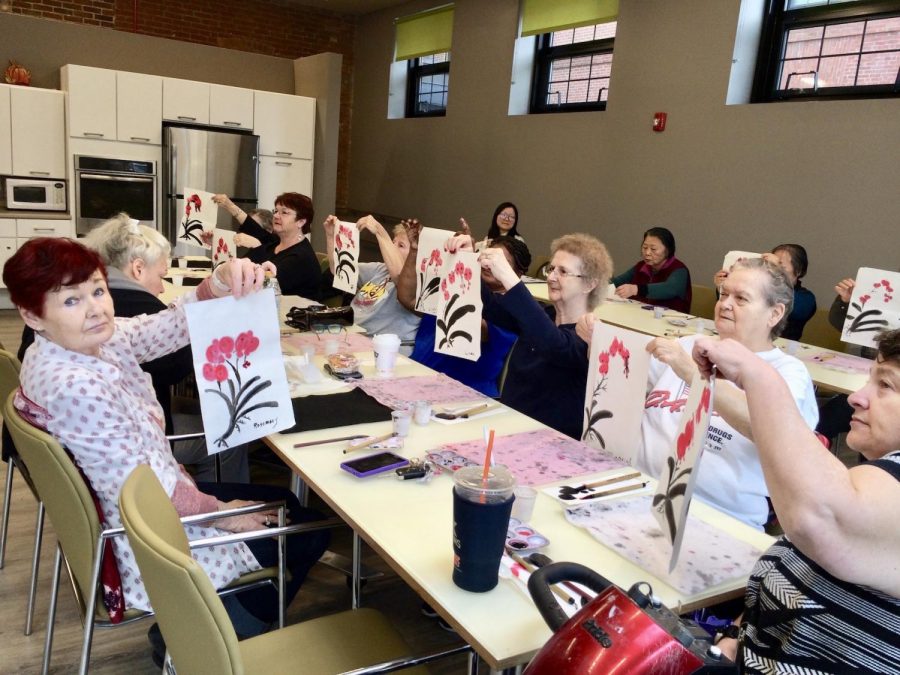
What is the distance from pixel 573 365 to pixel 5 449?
1825mm

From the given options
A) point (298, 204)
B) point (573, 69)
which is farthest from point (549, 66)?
point (298, 204)

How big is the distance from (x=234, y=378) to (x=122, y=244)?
1092 mm

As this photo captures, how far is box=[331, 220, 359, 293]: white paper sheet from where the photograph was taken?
11.4ft

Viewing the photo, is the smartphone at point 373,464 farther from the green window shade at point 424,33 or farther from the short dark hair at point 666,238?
the green window shade at point 424,33

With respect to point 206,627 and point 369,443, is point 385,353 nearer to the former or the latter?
point 369,443

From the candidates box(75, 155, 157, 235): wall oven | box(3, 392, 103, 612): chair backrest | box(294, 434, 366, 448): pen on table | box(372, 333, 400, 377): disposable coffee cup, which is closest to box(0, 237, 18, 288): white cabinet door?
box(75, 155, 157, 235): wall oven

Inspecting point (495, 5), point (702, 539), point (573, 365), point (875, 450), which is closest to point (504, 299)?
point (573, 365)

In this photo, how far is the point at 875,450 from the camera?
109cm

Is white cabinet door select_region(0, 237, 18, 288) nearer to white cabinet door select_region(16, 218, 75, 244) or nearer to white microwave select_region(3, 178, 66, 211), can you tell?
white cabinet door select_region(16, 218, 75, 244)

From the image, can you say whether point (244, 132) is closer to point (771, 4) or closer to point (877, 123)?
point (771, 4)

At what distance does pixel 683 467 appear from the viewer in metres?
1.24

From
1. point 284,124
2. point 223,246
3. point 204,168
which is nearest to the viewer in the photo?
point 223,246

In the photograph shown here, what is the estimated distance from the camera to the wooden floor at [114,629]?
2.04 meters

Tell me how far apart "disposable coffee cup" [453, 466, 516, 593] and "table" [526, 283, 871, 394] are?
1765mm
